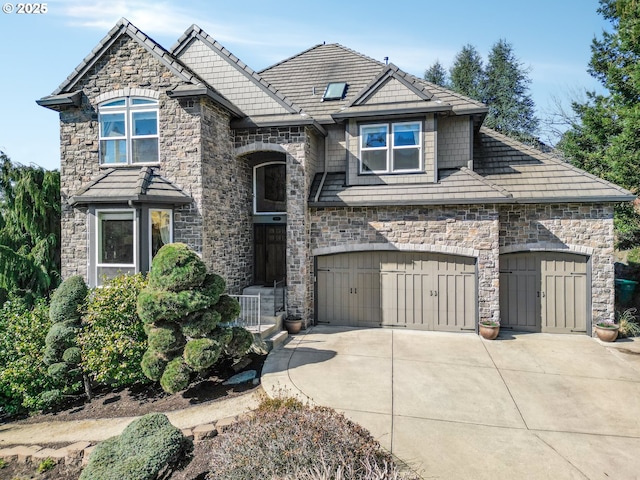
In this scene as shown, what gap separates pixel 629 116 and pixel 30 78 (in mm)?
17178

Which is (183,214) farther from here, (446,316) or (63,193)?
(446,316)

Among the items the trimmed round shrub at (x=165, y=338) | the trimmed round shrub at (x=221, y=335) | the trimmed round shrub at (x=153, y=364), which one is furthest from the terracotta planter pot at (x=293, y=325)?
the trimmed round shrub at (x=153, y=364)

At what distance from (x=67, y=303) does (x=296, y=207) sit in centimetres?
583

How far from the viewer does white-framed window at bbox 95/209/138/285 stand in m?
9.12

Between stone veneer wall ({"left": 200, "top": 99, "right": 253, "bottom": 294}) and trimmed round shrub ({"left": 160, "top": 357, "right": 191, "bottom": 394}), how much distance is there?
3.39 metres

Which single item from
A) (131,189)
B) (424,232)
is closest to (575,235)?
(424,232)

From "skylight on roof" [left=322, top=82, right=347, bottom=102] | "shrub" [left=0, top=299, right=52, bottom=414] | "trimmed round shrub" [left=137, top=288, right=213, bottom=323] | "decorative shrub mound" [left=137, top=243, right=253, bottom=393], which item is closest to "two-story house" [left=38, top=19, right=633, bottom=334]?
"skylight on roof" [left=322, top=82, right=347, bottom=102]

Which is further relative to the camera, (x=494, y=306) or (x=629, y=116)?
(x=629, y=116)

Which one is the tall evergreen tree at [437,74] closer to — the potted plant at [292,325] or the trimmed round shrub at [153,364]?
the potted plant at [292,325]

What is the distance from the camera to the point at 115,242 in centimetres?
923

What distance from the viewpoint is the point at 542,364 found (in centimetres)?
768

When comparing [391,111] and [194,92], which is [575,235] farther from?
[194,92]

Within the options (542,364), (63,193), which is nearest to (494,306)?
(542,364)

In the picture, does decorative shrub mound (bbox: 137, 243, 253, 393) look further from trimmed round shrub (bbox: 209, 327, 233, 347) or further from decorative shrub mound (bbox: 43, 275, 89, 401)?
decorative shrub mound (bbox: 43, 275, 89, 401)
